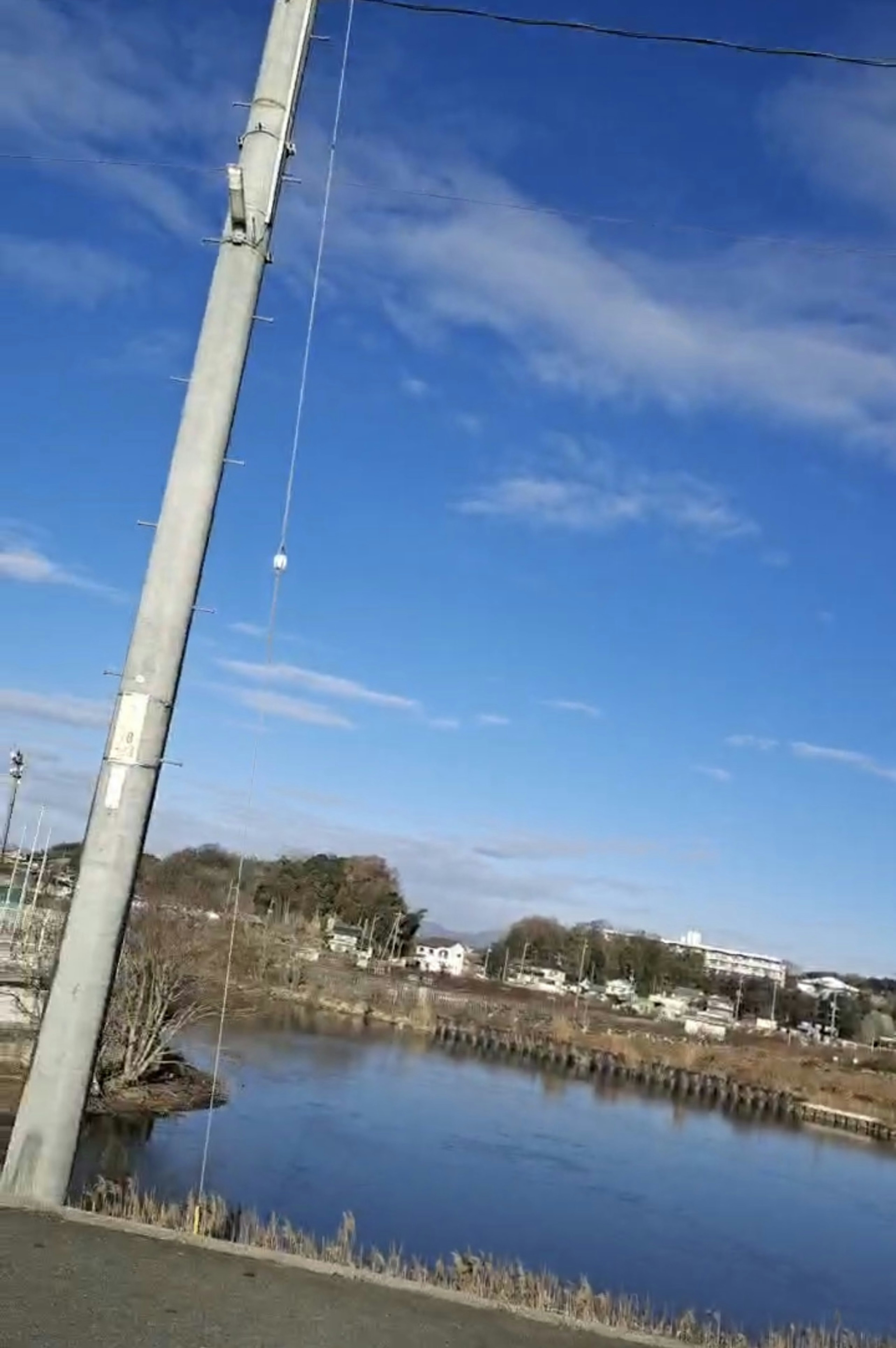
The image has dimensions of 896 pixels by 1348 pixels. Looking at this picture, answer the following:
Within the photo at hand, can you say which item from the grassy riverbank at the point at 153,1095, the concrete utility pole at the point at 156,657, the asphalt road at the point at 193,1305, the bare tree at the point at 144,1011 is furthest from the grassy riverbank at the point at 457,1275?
the bare tree at the point at 144,1011

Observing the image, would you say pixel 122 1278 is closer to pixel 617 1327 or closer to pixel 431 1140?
pixel 617 1327

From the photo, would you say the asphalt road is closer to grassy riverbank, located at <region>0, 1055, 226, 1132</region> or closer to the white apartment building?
grassy riverbank, located at <region>0, 1055, 226, 1132</region>

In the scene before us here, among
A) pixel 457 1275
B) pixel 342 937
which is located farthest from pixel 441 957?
pixel 457 1275

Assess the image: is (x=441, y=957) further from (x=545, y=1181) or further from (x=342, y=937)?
(x=545, y=1181)

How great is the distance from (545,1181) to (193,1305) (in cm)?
2303

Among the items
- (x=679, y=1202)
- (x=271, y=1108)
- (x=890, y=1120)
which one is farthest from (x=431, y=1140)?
(x=890, y=1120)

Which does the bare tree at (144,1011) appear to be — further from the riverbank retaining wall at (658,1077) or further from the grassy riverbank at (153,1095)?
the riverbank retaining wall at (658,1077)

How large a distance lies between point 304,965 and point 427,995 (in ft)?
22.6

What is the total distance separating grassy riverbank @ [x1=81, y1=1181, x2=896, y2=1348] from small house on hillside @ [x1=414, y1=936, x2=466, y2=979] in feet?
319

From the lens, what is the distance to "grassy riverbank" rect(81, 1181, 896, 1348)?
4641mm

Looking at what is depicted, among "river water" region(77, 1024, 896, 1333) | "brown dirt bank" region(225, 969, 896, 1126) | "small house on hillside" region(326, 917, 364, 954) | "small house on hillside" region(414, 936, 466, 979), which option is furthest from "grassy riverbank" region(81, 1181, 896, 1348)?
"small house on hillside" region(414, 936, 466, 979)

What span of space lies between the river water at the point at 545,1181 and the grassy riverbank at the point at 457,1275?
4.50 m

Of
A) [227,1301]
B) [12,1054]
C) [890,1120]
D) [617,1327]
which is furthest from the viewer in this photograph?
[890,1120]

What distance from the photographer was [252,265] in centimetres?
552
